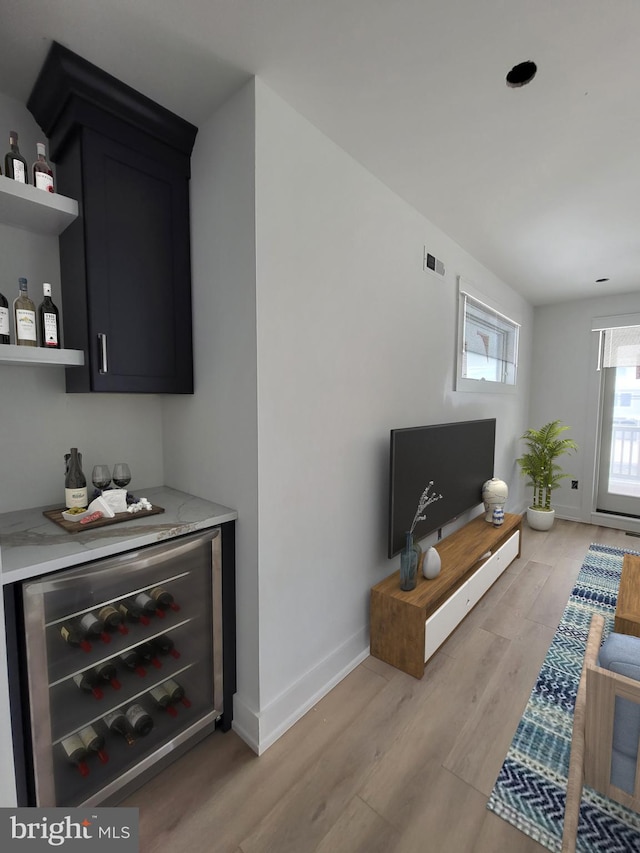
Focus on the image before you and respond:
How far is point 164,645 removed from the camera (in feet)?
4.89

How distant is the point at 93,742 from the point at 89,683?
0.60 ft

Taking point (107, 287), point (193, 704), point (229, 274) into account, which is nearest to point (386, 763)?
point (193, 704)

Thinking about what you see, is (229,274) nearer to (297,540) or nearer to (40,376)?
(40,376)

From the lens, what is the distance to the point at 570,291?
13.5 ft

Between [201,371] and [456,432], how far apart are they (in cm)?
182

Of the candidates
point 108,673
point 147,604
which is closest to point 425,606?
point 147,604

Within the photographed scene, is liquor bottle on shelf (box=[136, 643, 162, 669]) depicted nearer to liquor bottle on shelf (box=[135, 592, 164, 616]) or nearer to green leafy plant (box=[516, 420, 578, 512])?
liquor bottle on shelf (box=[135, 592, 164, 616])

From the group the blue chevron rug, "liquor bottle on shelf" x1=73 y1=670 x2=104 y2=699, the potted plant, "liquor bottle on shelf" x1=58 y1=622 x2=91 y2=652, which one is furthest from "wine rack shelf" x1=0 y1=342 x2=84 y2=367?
the potted plant

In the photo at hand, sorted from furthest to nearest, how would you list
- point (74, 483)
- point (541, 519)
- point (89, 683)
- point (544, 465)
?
point (544, 465) → point (541, 519) → point (74, 483) → point (89, 683)

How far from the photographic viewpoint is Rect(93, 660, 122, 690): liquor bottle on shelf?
1339 mm

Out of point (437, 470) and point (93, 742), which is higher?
point (437, 470)

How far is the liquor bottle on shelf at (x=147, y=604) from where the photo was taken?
1.37m

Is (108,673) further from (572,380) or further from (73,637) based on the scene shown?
(572,380)

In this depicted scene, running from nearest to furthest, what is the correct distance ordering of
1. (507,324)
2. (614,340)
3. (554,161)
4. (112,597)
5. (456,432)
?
(112,597)
(554,161)
(456,432)
(507,324)
(614,340)
